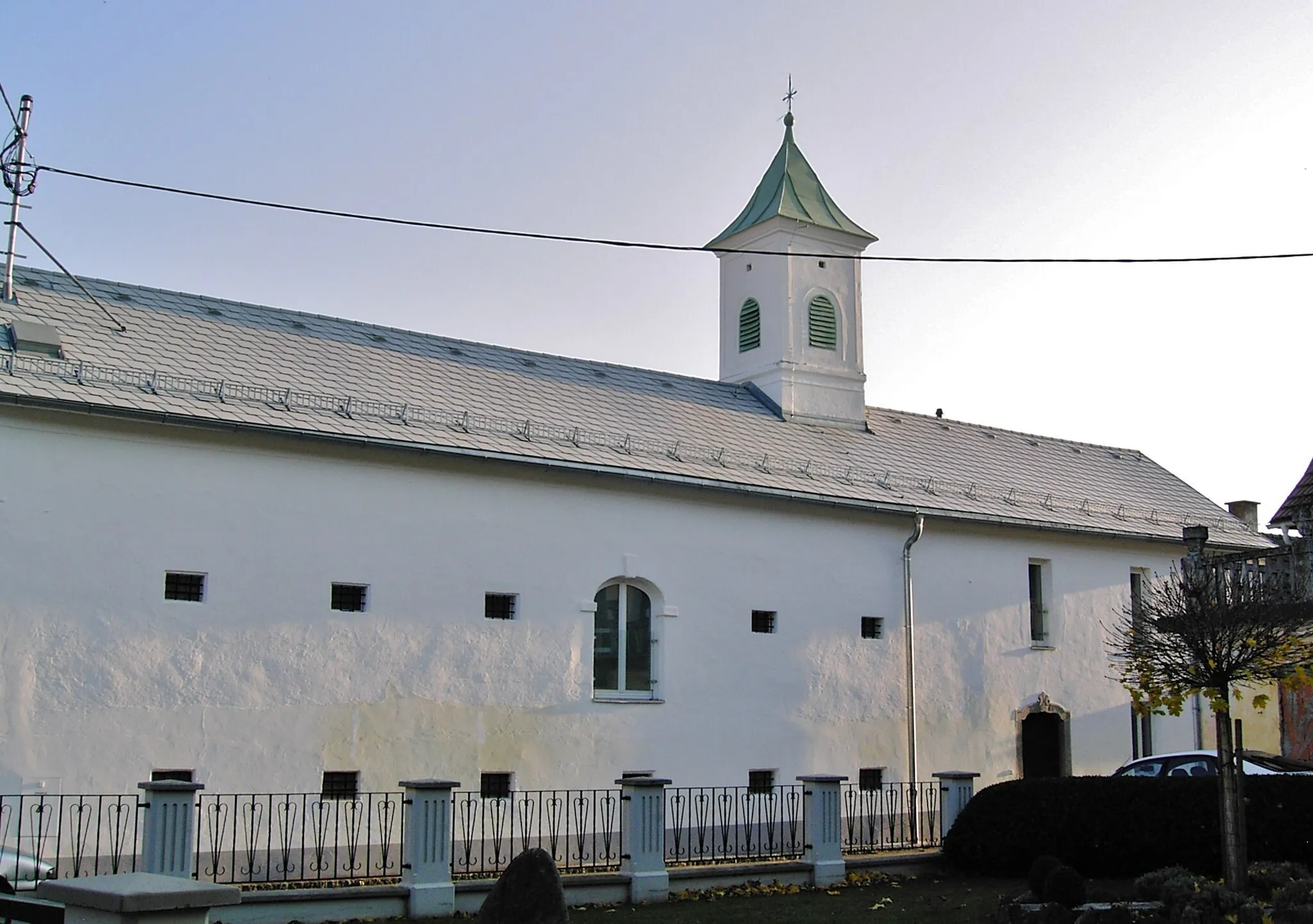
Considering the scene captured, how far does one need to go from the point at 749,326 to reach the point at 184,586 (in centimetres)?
1572

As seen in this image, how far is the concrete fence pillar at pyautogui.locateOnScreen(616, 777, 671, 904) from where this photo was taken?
15.3m

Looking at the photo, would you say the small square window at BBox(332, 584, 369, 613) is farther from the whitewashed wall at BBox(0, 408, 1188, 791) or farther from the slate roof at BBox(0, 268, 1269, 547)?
the slate roof at BBox(0, 268, 1269, 547)

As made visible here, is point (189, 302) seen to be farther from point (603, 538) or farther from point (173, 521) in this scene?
point (603, 538)

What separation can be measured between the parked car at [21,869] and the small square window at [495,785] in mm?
6767

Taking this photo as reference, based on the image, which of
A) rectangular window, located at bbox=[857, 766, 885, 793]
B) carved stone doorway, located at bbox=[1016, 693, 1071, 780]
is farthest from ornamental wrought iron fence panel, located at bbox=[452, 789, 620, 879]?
carved stone doorway, located at bbox=[1016, 693, 1071, 780]

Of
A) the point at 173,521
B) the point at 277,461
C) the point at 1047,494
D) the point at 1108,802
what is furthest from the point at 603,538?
the point at 1047,494

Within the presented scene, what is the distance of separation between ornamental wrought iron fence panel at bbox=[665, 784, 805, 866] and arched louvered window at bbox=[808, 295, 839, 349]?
1039 centimetres

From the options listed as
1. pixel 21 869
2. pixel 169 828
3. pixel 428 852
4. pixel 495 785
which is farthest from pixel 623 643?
pixel 21 869

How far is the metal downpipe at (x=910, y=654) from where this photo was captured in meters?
24.5

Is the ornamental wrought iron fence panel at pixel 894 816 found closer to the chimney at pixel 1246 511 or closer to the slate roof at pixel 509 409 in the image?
the slate roof at pixel 509 409

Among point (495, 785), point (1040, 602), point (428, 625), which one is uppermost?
point (1040, 602)

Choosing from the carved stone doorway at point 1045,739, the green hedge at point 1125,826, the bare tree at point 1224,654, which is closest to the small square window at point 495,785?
the green hedge at point 1125,826

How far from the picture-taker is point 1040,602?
91.4ft

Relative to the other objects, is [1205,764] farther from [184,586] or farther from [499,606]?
[184,586]
